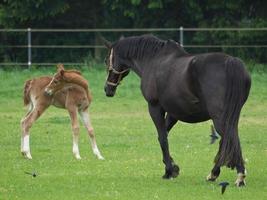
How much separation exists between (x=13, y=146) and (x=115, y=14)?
1837cm

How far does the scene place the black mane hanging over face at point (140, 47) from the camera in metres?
12.6

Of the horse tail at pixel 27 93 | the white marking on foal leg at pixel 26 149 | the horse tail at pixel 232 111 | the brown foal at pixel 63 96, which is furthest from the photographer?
the horse tail at pixel 27 93

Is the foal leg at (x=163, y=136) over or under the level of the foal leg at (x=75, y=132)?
over

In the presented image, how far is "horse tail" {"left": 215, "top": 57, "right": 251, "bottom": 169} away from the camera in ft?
35.8

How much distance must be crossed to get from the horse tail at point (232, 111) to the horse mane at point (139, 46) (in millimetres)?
1680

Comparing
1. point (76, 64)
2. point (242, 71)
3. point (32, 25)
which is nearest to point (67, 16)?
point (32, 25)

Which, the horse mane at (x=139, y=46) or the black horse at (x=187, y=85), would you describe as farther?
the horse mane at (x=139, y=46)

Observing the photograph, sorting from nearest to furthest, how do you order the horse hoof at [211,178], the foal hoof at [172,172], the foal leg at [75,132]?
the horse hoof at [211,178] → the foal hoof at [172,172] → the foal leg at [75,132]

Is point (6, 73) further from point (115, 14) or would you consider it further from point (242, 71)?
point (242, 71)

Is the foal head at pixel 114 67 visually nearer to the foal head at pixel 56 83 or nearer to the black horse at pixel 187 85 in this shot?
the black horse at pixel 187 85

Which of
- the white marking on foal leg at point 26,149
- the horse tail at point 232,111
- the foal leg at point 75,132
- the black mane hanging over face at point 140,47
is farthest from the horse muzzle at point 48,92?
the horse tail at point 232,111

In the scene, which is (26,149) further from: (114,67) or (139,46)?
(139,46)

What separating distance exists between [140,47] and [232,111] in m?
2.27

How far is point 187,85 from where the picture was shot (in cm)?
1150
